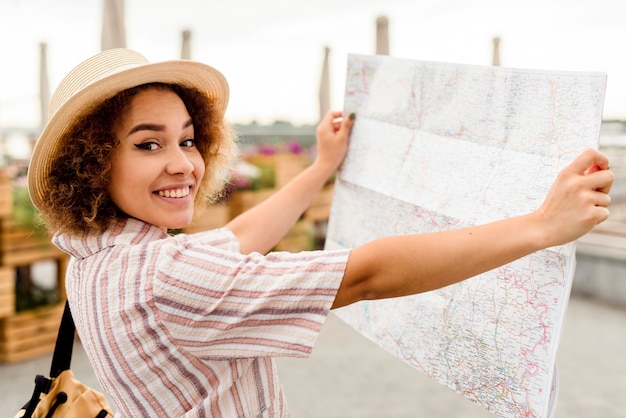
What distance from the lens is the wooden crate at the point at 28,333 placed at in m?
3.65

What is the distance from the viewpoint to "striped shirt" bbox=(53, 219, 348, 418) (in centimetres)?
91

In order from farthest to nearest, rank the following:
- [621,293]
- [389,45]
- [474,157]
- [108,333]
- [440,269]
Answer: [389,45] → [621,293] → [474,157] → [108,333] → [440,269]

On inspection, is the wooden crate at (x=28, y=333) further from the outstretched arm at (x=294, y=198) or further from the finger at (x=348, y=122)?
the finger at (x=348, y=122)

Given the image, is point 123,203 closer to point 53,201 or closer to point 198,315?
point 53,201

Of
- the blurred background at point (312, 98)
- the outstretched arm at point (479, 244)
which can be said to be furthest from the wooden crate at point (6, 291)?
the outstretched arm at point (479, 244)

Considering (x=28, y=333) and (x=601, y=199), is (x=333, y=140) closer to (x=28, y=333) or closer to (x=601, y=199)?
(x=601, y=199)

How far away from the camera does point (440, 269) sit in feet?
2.87

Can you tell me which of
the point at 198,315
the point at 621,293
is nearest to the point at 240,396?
the point at 198,315

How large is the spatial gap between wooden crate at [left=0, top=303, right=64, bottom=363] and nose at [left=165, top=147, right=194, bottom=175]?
3.02 meters

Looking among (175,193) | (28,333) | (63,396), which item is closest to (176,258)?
(175,193)

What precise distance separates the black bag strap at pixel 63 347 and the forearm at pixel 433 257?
622 millimetres

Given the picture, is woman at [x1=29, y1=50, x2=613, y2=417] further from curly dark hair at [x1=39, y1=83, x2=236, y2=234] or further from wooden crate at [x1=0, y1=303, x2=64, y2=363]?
wooden crate at [x1=0, y1=303, x2=64, y2=363]

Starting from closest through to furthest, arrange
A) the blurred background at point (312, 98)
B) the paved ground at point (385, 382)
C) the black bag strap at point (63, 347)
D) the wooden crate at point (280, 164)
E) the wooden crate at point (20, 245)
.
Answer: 1. the black bag strap at point (63, 347)
2. the paved ground at point (385, 382)
3. the blurred background at point (312, 98)
4. the wooden crate at point (20, 245)
5. the wooden crate at point (280, 164)

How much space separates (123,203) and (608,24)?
17.6 ft
